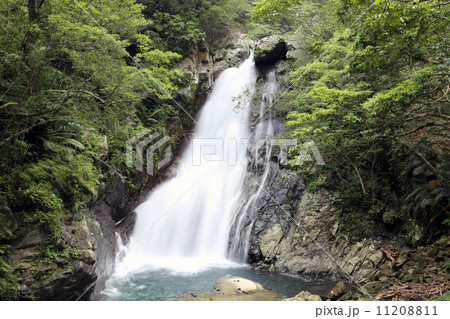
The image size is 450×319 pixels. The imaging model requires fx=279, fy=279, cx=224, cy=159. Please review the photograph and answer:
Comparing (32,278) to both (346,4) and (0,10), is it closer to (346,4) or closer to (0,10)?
(0,10)

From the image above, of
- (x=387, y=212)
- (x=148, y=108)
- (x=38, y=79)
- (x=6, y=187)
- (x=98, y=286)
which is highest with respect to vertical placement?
(x=148, y=108)

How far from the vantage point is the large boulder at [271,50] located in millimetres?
17359

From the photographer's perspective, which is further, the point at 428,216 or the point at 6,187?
the point at 428,216

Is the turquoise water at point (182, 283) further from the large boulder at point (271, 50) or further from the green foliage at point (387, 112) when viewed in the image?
the large boulder at point (271, 50)

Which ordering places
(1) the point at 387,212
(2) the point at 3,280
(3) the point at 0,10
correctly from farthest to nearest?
1. (1) the point at 387,212
2. (3) the point at 0,10
3. (2) the point at 3,280

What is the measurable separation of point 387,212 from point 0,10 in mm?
11738

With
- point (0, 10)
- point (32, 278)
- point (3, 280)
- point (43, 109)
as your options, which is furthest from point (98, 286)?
point (0, 10)

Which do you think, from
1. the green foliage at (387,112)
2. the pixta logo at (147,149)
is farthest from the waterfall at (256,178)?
the pixta logo at (147,149)

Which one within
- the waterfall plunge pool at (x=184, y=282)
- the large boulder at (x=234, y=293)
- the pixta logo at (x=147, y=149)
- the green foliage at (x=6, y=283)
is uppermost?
the pixta logo at (x=147, y=149)

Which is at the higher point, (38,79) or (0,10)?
(0,10)

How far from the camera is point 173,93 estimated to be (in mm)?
15180

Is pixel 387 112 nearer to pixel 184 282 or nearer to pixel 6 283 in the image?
pixel 184 282

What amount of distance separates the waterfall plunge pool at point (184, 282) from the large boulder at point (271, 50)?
42.1ft

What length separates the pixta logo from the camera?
11.6m
